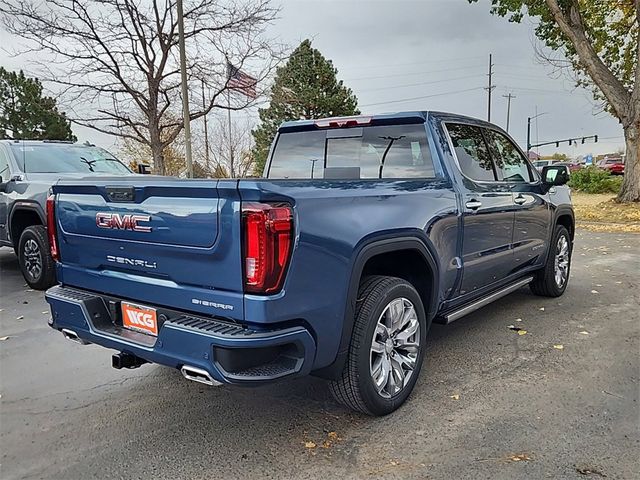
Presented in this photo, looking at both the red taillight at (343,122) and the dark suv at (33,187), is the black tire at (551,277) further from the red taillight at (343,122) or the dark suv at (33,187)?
the dark suv at (33,187)

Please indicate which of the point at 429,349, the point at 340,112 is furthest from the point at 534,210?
the point at 340,112

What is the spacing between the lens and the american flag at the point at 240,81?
660 inches

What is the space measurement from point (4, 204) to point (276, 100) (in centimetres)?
1370

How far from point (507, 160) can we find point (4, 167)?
20.9 feet

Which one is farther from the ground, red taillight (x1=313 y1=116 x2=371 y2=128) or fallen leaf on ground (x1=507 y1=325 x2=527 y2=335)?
red taillight (x1=313 y1=116 x2=371 y2=128)

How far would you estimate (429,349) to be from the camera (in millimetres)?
4203

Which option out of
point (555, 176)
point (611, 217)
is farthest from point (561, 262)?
point (611, 217)

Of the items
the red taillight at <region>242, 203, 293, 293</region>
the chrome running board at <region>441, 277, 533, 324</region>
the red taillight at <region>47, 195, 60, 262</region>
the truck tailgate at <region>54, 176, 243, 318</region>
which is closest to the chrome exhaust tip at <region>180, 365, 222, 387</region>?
the truck tailgate at <region>54, 176, 243, 318</region>

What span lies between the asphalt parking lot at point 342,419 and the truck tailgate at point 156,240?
0.84m

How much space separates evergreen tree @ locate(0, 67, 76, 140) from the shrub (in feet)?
86.7

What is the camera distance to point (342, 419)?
10.1 ft

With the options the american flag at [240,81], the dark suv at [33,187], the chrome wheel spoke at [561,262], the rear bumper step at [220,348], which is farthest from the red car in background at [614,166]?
the rear bumper step at [220,348]

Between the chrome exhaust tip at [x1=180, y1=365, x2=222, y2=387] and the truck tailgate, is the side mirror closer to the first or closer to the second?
the truck tailgate

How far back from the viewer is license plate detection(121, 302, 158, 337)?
8.78 feet
